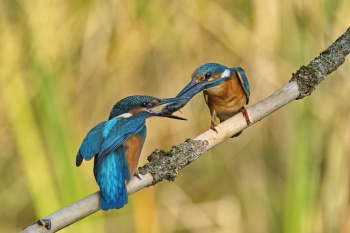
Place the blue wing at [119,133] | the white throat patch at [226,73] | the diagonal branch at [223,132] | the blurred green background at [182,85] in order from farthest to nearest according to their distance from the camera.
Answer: the blurred green background at [182,85] → the white throat patch at [226,73] → the blue wing at [119,133] → the diagonal branch at [223,132]

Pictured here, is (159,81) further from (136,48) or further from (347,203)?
(347,203)

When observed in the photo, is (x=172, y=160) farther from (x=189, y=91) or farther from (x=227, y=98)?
(x=227, y=98)

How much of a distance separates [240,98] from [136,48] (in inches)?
49.9

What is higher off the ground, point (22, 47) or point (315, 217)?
point (22, 47)

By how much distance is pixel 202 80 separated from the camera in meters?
2.21

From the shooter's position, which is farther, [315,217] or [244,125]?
[315,217]

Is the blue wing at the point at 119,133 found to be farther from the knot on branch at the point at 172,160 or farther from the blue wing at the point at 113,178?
the knot on branch at the point at 172,160

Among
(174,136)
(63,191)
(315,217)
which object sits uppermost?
(174,136)

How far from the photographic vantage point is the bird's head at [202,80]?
202 cm

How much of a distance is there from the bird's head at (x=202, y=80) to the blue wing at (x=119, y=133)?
85mm

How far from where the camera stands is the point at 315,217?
3084mm

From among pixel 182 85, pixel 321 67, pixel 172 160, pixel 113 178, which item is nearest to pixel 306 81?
pixel 321 67

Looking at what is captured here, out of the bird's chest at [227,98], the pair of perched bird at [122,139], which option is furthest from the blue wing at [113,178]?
the bird's chest at [227,98]

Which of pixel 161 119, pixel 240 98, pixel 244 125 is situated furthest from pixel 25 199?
pixel 244 125
